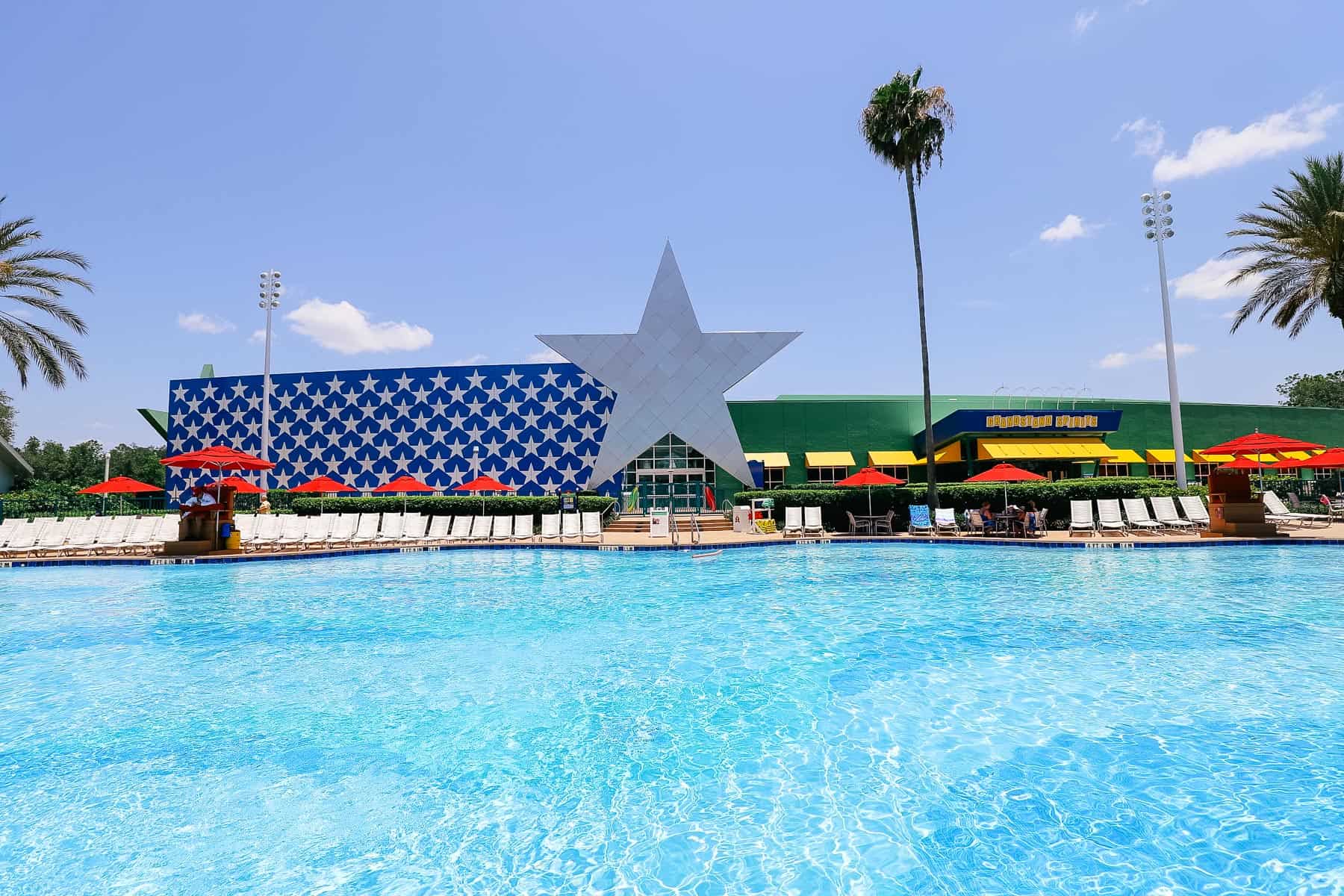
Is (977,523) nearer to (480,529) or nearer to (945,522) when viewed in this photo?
(945,522)

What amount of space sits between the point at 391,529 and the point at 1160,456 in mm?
33332

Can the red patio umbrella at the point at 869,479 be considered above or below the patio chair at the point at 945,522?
above

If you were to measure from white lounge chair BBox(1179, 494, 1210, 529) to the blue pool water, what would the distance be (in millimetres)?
9862

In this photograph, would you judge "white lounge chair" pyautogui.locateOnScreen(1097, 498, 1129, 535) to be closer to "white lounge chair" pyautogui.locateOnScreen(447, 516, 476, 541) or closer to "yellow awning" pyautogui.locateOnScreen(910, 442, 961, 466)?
"yellow awning" pyautogui.locateOnScreen(910, 442, 961, 466)

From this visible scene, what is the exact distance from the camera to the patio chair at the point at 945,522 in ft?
64.8

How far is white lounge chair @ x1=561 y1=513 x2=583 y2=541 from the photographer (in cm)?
2050

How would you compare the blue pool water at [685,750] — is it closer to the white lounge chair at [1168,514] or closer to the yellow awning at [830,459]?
the white lounge chair at [1168,514]

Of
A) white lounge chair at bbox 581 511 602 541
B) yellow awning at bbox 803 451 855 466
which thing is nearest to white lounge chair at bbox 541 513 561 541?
white lounge chair at bbox 581 511 602 541

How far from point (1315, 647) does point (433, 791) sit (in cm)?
903

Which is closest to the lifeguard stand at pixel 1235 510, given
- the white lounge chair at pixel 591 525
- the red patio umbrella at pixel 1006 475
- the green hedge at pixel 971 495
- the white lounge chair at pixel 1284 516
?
the white lounge chair at pixel 1284 516

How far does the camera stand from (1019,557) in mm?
15648

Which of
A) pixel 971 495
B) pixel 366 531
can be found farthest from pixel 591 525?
pixel 971 495

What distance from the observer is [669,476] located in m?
29.0

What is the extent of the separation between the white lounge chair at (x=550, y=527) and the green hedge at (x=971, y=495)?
7467 mm
